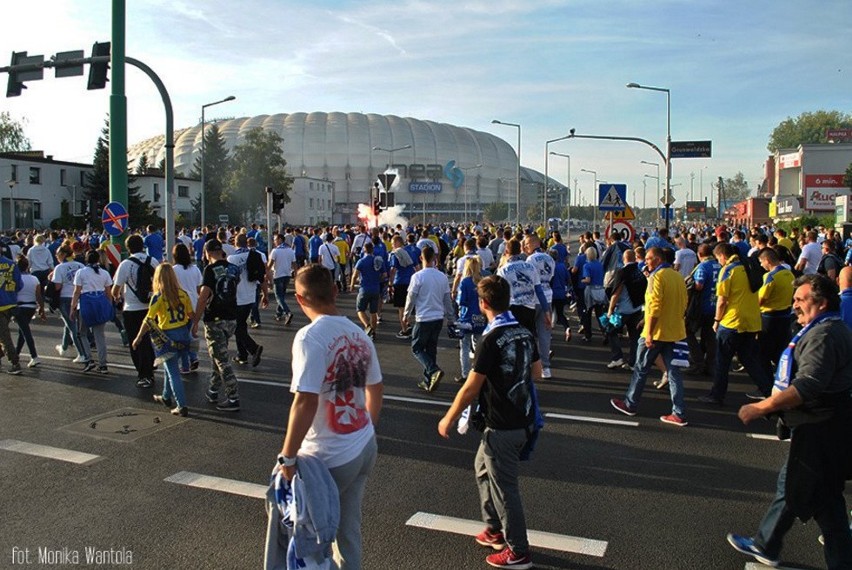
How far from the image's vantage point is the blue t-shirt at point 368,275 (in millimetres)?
12234

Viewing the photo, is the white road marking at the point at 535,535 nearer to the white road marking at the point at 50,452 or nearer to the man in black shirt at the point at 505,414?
the man in black shirt at the point at 505,414

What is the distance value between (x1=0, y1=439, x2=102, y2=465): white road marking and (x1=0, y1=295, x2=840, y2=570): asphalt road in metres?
0.03

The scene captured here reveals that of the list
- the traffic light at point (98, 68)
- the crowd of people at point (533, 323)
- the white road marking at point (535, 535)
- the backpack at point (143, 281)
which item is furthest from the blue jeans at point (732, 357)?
the traffic light at point (98, 68)

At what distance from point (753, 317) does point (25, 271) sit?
35.3 ft

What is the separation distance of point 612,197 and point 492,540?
15784mm

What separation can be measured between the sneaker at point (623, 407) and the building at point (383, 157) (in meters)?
107

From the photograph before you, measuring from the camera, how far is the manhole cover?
22.1 ft

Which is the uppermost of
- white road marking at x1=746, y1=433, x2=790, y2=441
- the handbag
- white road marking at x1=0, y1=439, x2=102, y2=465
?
the handbag

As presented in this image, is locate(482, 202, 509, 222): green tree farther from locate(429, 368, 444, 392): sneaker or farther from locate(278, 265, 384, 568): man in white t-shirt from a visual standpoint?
locate(278, 265, 384, 568): man in white t-shirt

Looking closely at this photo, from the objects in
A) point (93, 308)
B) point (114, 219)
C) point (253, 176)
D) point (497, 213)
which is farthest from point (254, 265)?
point (497, 213)

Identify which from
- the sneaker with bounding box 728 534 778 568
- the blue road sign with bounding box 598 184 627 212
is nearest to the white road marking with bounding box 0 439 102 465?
→ the sneaker with bounding box 728 534 778 568

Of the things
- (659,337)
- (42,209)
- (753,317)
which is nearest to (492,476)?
(659,337)

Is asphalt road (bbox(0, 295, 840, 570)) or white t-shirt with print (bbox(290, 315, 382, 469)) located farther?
asphalt road (bbox(0, 295, 840, 570))

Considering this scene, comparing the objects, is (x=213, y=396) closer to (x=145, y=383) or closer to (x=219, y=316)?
(x=219, y=316)
